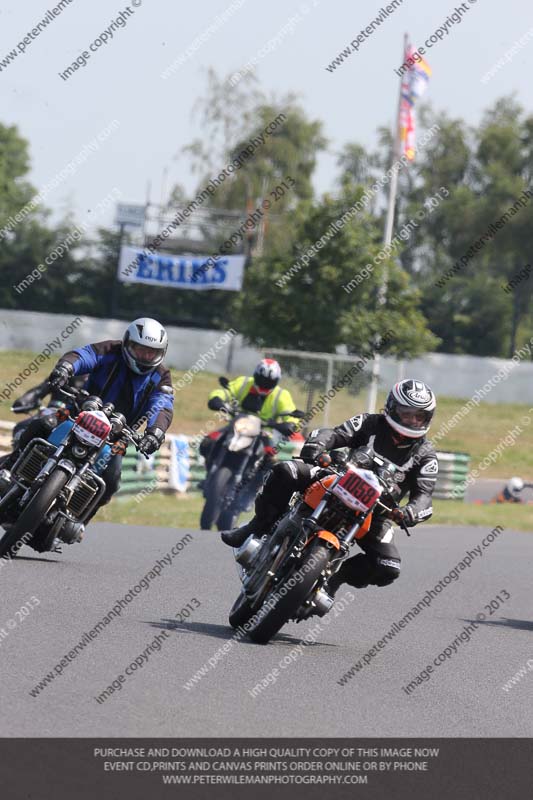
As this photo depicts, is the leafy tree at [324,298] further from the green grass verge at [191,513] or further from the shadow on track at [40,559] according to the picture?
the shadow on track at [40,559]

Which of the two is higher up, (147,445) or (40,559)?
(147,445)

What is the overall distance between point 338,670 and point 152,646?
0.99m

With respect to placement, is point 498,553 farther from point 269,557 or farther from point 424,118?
point 424,118

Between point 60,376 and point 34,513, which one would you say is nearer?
point 34,513

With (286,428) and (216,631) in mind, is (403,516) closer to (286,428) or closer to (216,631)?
(216,631)

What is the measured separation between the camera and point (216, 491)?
15.6 metres

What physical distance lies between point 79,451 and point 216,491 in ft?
18.2

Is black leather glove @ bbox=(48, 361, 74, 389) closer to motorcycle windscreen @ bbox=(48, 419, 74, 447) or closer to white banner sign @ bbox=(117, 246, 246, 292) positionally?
motorcycle windscreen @ bbox=(48, 419, 74, 447)

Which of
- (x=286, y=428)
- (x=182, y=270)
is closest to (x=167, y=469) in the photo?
(x=286, y=428)

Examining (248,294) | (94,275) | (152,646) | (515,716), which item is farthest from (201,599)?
(94,275)

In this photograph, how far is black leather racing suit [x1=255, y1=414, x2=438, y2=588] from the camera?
899 cm

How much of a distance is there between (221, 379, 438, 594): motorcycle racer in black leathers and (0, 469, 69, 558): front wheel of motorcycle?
133 centimetres

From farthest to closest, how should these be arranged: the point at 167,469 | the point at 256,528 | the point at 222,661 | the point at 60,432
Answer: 1. the point at 167,469
2. the point at 60,432
3. the point at 256,528
4. the point at 222,661

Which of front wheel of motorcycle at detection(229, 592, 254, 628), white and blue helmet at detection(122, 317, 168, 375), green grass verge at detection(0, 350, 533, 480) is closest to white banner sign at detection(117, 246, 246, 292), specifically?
green grass verge at detection(0, 350, 533, 480)
